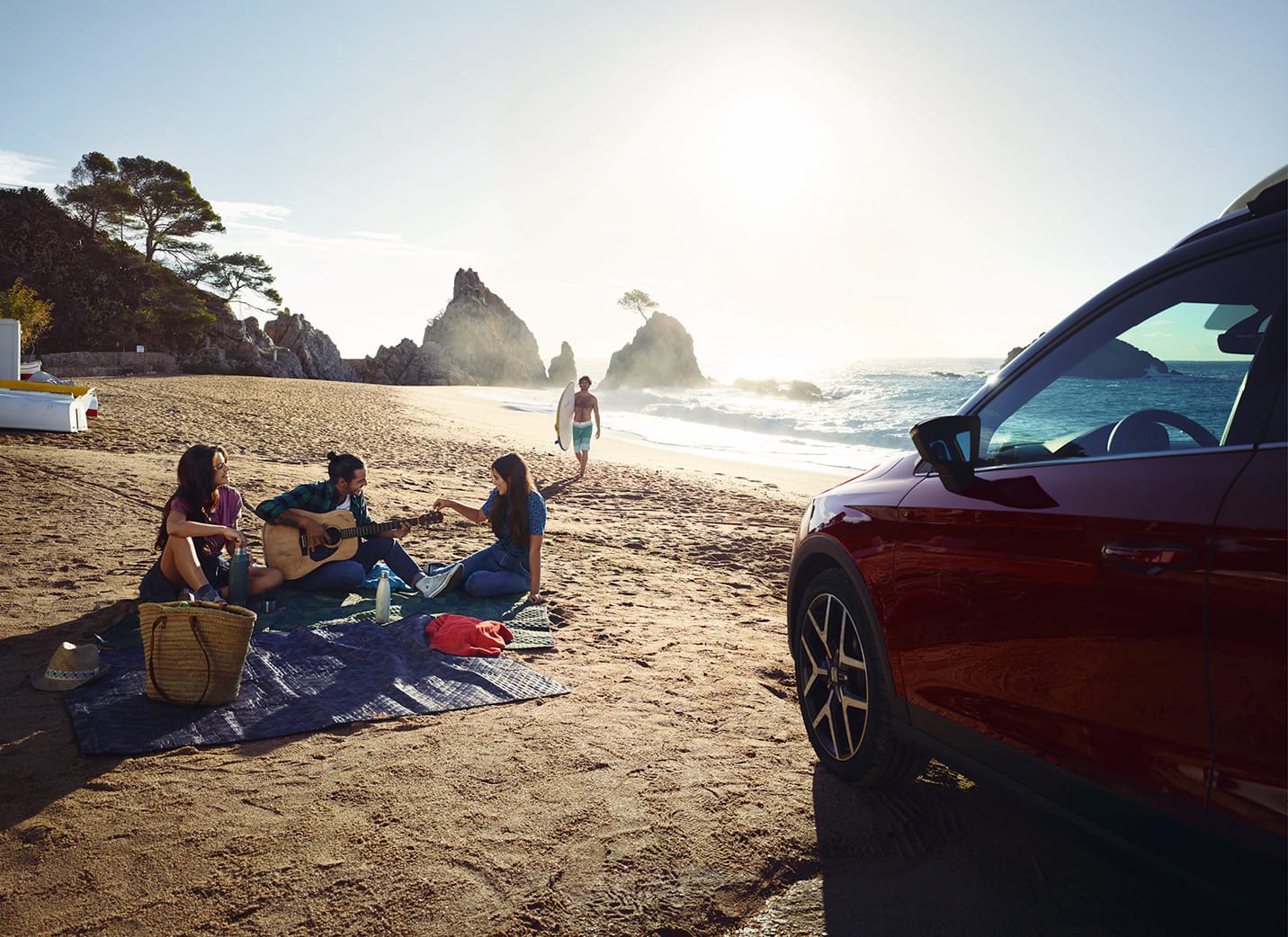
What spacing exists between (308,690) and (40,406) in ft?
36.3

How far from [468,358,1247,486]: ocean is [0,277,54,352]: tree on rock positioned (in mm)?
22252

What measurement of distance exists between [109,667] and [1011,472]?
4487mm

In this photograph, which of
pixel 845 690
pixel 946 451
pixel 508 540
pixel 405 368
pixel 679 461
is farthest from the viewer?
pixel 405 368

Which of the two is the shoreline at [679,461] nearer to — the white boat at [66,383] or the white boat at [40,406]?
the white boat at [40,406]

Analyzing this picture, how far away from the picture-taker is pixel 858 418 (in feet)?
120

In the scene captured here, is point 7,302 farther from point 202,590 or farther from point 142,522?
point 202,590

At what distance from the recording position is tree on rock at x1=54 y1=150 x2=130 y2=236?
47469 millimetres

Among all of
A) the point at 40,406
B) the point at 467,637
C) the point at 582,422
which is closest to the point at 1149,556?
the point at 467,637

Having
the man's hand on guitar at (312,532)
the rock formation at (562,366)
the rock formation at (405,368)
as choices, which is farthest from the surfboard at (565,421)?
the rock formation at (562,366)

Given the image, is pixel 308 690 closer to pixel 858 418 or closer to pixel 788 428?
pixel 788 428

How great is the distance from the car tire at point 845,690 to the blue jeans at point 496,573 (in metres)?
3.13

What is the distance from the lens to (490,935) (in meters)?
2.30

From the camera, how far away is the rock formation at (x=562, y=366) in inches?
4210

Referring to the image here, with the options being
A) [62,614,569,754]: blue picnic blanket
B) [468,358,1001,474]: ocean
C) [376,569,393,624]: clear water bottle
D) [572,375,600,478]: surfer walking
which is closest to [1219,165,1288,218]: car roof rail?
[62,614,569,754]: blue picnic blanket
